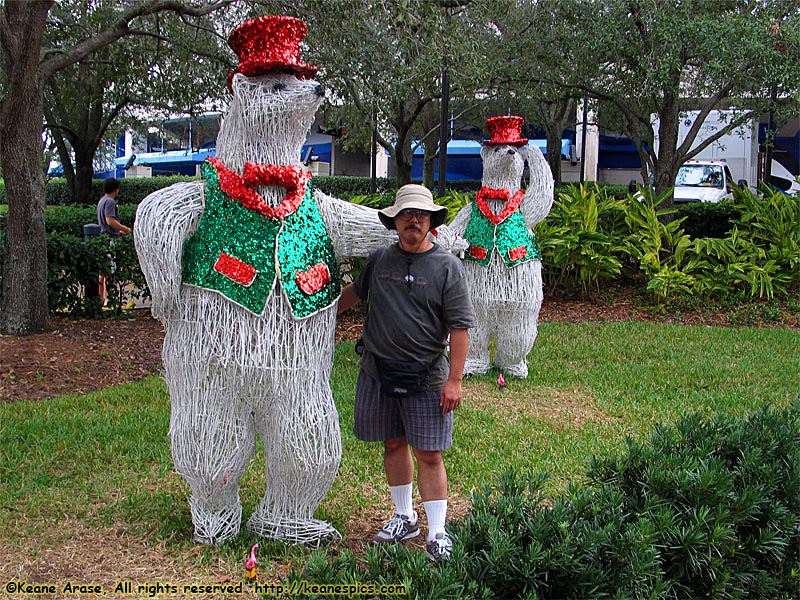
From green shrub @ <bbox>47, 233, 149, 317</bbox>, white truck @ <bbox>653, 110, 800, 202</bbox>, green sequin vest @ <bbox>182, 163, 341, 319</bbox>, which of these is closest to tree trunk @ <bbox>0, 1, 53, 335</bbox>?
green shrub @ <bbox>47, 233, 149, 317</bbox>

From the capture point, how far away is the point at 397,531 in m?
3.38

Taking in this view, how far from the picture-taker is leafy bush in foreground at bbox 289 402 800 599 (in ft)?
8.27

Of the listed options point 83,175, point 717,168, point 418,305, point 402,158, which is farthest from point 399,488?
point 717,168

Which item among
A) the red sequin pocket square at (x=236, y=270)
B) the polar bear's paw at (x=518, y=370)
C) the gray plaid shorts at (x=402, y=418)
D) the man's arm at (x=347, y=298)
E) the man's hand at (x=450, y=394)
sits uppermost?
the red sequin pocket square at (x=236, y=270)

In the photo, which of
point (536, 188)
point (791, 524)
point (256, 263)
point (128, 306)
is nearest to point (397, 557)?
point (256, 263)

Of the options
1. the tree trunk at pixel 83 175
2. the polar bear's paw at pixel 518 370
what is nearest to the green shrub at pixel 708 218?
the polar bear's paw at pixel 518 370

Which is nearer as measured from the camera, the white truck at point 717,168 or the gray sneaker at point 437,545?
the gray sneaker at point 437,545

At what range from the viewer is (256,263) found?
3029 millimetres

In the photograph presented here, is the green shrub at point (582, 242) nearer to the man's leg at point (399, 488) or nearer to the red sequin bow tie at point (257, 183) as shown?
the man's leg at point (399, 488)

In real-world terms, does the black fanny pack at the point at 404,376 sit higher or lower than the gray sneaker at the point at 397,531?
higher

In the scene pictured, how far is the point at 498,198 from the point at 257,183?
314cm

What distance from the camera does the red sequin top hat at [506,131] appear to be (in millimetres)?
5957

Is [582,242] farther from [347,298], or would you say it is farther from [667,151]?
[347,298]

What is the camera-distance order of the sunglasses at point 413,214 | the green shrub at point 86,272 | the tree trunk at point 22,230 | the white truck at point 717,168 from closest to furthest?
the sunglasses at point 413,214
the tree trunk at point 22,230
the green shrub at point 86,272
the white truck at point 717,168
